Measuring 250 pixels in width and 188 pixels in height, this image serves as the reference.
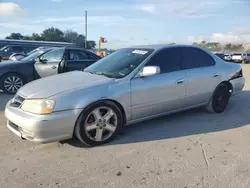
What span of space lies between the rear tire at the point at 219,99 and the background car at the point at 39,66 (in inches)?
161

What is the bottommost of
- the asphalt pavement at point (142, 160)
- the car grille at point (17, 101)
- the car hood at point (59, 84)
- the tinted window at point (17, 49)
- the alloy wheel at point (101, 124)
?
the asphalt pavement at point (142, 160)

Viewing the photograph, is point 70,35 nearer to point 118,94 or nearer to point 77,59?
point 77,59

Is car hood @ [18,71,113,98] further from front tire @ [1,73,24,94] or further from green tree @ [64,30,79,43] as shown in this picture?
green tree @ [64,30,79,43]

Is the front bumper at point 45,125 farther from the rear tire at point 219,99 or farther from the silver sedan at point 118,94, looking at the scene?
the rear tire at point 219,99

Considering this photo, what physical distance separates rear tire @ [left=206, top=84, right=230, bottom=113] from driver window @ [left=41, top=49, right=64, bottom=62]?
487 cm

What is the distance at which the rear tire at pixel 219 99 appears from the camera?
5480 millimetres

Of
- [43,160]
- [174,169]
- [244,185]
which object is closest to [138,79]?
[174,169]

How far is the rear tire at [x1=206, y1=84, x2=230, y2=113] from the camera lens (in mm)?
5480

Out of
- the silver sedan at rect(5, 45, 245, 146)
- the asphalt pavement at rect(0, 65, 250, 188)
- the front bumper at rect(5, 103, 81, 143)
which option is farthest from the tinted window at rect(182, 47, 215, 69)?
the front bumper at rect(5, 103, 81, 143)

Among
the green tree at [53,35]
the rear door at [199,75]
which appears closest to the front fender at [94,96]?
the rear door at [199,75]

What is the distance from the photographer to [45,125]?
3461mm

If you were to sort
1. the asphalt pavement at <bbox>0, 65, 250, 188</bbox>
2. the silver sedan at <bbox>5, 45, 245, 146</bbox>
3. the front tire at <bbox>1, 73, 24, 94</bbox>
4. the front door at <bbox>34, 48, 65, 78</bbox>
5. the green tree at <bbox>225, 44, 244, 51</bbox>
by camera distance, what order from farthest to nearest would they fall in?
the green tree at <bbox>225, 44, 244, 51</bbox> → the front door at <bbox>34, 48, 65, 78</bbox> → the front tire at <bbox>1, 73, 24, 94</bbox> → the silver sedan at <bbox>5, 45, 245, 146</bbox> → the asphalt pavement at <bbox>0, 65, 250, 188</bbox>

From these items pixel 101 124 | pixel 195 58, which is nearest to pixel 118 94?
pixel 101 124

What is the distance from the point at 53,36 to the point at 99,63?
60406 mm
